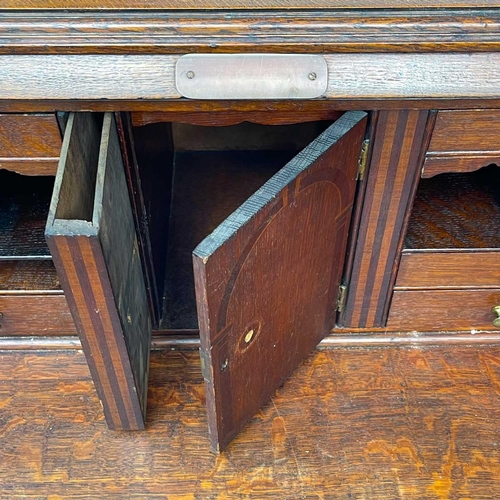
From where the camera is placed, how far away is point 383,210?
91 centimetres

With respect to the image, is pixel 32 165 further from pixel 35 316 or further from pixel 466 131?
pixel 466 131

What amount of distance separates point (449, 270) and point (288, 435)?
383mm

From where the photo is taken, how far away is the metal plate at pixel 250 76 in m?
0.71

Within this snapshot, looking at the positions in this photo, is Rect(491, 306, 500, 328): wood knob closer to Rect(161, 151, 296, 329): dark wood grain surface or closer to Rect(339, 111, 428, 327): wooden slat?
Rect(339, 111, 428, 327): wooden slat

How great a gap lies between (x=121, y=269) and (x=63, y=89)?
0.79 ft

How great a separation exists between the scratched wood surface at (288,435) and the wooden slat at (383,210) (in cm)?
11

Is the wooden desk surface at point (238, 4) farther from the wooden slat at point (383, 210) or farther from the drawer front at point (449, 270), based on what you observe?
the drawer front at point (449, 270)

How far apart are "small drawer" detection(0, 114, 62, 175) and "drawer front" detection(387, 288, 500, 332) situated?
1.99ft

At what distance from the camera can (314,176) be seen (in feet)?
2.48

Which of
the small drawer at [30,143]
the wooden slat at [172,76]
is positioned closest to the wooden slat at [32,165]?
the small drawer at [30,143]

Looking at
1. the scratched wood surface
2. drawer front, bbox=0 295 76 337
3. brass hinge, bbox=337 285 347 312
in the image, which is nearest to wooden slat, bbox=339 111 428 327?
brass hinge, bbox=337 285 347 312

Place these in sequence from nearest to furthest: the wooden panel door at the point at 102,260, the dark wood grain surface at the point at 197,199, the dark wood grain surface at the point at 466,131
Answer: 1. the wooden panel door at the point at 102,260
2. the dark wood grain surface at the point at 466,131
3. the dark wood grain surface at the point at 197,199

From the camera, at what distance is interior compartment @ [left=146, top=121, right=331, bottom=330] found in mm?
1182

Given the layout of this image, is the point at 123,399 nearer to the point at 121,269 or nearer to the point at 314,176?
the point at 121,269
